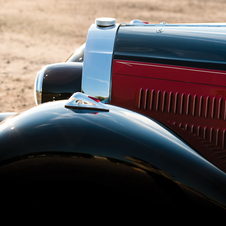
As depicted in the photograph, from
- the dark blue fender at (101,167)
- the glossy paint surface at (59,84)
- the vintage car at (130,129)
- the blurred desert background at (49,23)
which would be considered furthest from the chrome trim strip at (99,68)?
the blurred desert background at (49,23)

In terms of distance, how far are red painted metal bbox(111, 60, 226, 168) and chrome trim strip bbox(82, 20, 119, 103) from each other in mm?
55

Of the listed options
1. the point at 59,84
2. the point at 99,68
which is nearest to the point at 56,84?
the point at 59,84

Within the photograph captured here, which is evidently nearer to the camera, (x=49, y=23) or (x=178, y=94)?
(x=178, y=94)

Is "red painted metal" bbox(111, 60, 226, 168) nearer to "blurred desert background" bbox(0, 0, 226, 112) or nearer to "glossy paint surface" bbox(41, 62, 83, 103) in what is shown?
"glossy paint surface" bbox(41, 62, 83, 103)

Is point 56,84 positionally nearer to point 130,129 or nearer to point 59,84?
point 59,84

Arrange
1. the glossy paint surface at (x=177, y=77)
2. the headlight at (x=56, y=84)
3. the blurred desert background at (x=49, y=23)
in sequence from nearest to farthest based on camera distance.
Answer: the glossy paint surface at (x=177, y=77) → the headlight at (x=56, y=84) → the blurred desert background at (x=49, y=23)

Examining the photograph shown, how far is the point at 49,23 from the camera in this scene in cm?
1027

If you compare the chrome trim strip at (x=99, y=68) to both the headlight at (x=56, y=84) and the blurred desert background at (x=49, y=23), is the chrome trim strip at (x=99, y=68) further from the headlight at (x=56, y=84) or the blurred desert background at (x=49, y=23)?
the blurred desert background at (x=49, y=23)

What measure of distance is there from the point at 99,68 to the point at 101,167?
123 cm

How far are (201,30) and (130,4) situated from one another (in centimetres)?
1176

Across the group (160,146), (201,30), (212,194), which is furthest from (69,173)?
(201,30)

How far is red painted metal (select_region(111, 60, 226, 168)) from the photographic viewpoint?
2045mm

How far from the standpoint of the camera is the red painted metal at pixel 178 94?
2045 mm

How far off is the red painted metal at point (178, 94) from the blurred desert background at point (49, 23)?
313 cm
